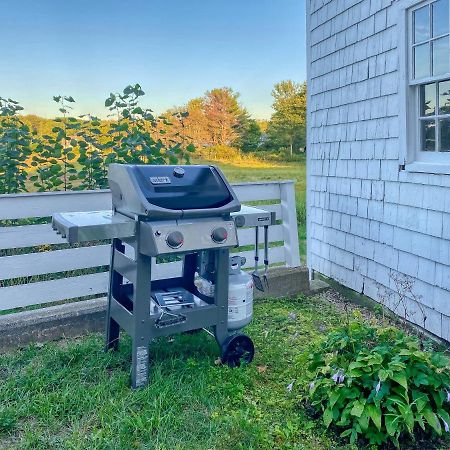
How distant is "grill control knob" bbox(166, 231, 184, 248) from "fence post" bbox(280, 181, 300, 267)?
201cm

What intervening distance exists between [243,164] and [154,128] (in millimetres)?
7754

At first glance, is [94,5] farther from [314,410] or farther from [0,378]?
[314,410]

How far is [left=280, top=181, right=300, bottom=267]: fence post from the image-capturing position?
4.09 metres

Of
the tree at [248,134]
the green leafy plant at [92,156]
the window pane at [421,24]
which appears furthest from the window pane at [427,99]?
the tree at [248,134]

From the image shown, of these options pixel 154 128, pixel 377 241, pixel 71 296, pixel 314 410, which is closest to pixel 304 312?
pixel 377 241

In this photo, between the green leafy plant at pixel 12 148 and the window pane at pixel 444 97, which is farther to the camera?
the green leafy plant at pixel 12 148

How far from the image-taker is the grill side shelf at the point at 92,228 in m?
2.16

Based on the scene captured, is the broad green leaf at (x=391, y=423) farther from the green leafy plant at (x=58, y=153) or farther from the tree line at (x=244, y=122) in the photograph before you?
the tree line at (x=244, y=122)

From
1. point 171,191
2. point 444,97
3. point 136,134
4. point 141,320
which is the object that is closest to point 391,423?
point 141,320

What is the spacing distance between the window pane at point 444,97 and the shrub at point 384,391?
187cm

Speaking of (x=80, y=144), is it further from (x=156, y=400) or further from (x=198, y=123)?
(x=198, y=123)

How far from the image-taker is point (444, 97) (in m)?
3.22

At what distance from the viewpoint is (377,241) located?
3.95 metres

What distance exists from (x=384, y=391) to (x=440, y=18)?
8.35 ft
